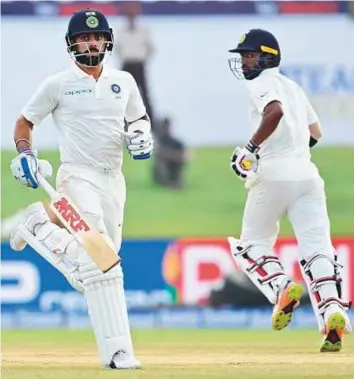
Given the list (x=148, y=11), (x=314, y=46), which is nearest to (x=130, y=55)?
(x=148, y=11)

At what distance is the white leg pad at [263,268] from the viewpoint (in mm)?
8258

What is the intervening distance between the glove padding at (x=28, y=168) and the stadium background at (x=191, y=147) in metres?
5.69

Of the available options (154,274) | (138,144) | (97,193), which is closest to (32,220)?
(97,193)

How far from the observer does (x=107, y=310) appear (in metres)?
6.82

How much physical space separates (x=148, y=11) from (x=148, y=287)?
2207 mm

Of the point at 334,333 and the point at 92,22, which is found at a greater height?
the point at 92,22

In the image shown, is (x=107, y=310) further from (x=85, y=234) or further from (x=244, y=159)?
→ (x=244, y=159)

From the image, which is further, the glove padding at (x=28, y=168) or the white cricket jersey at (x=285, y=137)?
the white cricket jersey at (x=285, y=137)

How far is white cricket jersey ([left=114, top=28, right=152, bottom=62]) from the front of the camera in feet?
42.9

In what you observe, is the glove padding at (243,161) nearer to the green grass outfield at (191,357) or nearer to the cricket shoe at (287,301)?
the cricket shoe at (287,301)

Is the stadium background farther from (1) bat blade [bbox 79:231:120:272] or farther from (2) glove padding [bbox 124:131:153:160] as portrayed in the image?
(1) bat blade [bbox 79:231:120:272]

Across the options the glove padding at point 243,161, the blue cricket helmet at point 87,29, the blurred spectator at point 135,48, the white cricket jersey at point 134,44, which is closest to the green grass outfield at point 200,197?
the blurred spectator at point 135,48

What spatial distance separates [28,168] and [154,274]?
5934mm

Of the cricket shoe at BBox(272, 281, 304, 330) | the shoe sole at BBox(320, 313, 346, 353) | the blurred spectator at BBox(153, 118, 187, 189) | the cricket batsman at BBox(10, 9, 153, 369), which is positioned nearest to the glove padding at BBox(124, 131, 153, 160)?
the cricket batsman at BBox(10, 9, 153, 369)
